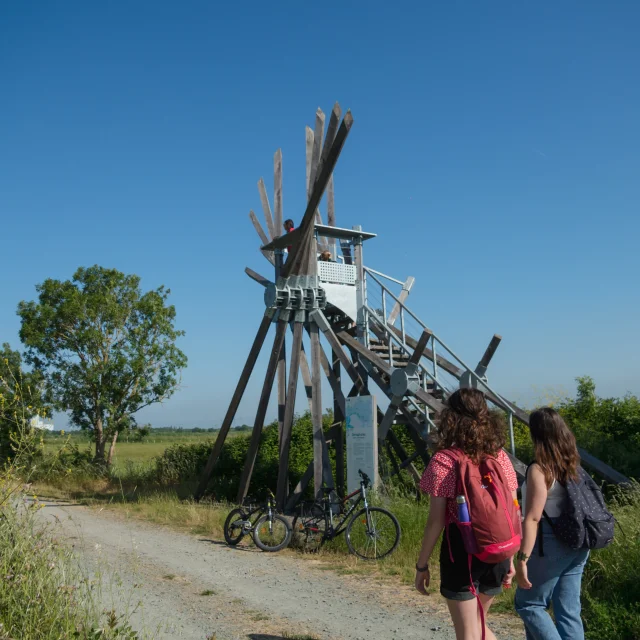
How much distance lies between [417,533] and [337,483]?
4.95 m

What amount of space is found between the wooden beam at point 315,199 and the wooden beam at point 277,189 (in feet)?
5.25

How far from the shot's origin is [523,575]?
12.5ft

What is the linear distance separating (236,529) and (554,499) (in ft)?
23.4

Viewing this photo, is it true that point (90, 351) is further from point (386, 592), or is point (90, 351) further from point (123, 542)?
point (386, 592)

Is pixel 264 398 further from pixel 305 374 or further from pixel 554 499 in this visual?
pixel 554 499

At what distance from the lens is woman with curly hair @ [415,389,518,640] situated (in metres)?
3.52

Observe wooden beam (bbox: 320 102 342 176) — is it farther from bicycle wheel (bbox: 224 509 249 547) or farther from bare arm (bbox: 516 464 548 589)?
bare arm (bbox: 516 464 548 589)

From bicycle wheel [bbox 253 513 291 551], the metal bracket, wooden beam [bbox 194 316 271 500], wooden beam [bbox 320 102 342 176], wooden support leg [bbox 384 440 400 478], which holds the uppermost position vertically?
wooden beam [bbox 320 102 342 176]

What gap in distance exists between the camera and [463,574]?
351cm

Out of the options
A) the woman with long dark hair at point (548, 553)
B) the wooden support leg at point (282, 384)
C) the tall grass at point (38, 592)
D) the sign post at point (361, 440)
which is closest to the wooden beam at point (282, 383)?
the wooden support leg at point (282, 384)

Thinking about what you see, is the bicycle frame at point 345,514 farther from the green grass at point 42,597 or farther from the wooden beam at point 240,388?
the green grass at point 42,597

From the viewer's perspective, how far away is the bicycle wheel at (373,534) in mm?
8695

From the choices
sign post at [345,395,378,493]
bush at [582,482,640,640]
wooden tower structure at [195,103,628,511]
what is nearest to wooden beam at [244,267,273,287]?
wooden tower structure at [195,103,628,511]

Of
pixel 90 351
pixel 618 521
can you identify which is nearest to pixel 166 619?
pixel 618 521
